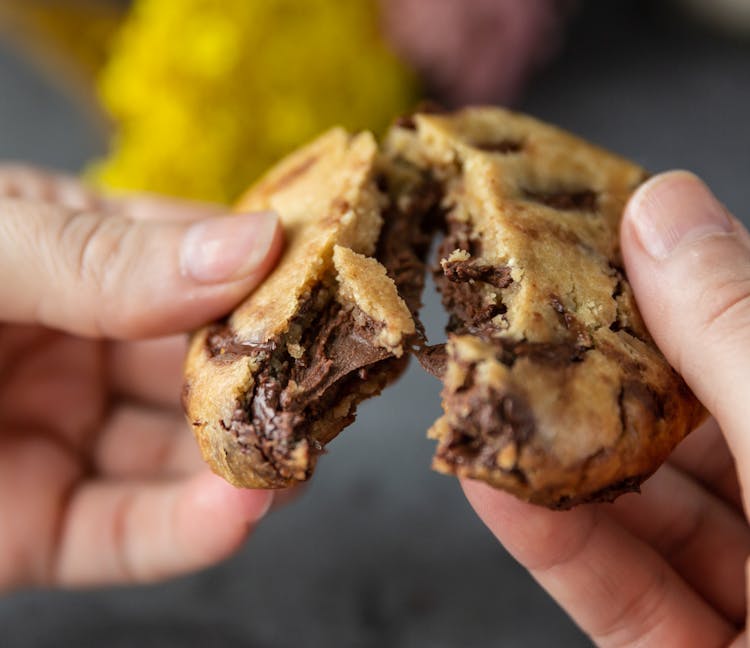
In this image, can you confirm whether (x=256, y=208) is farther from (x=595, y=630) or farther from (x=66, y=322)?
(x=595, y=630)

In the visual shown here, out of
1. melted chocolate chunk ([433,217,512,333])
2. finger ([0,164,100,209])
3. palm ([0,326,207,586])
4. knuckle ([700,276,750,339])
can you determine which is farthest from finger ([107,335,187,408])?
knuckle ([700,276,750,339])

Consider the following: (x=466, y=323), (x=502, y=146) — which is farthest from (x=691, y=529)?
(x=502, y=146)

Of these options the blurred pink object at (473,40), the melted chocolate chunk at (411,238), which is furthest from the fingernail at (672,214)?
the blurred pink object at (473,40)

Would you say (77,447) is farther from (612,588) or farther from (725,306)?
(725,306)

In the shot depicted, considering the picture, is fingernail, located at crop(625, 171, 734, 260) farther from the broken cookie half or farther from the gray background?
the gray background

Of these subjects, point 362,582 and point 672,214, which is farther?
point 362,582

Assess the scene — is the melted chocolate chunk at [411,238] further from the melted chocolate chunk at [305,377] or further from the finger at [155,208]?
the finger at [155,208]
